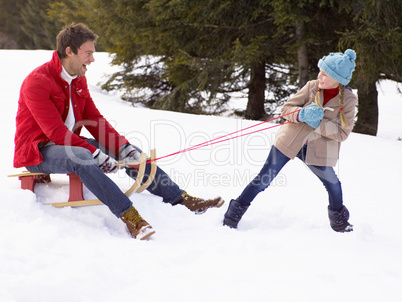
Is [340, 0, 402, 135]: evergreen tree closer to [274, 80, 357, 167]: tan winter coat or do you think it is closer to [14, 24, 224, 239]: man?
[274, 80, 357, 167]: tan winter coat

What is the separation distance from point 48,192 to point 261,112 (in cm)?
707

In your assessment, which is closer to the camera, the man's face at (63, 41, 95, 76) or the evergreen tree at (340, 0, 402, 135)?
the man's face at (63, 41, 95, 76)

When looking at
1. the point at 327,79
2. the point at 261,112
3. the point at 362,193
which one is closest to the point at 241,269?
the point at 327,79

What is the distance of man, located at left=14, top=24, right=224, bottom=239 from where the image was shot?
2.81m

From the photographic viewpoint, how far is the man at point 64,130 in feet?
9.23

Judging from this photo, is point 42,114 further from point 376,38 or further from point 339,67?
point 376,38

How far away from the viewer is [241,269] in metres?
2.36

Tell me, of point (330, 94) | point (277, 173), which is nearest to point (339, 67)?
point (330, 94)

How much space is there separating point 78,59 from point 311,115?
179 centimetres

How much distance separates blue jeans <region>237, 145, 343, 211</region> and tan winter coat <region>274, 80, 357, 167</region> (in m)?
0.06

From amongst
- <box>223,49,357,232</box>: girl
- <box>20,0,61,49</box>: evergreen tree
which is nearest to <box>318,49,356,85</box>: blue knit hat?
<box>223,49,357,232</box>: girl

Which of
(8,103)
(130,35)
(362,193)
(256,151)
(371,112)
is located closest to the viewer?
(362,193)

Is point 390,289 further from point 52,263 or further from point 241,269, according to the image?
point 52,263

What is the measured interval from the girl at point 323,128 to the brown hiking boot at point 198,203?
1.14 feet
